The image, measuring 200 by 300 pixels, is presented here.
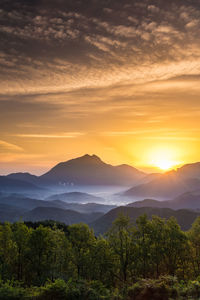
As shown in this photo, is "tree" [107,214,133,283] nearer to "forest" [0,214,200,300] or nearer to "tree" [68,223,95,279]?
"forest" [0,214,200,300]

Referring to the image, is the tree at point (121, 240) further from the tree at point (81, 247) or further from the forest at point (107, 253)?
the tree at point (81, 247)

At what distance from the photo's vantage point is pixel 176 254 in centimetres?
5338

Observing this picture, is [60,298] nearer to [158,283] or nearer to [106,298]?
[106,298]

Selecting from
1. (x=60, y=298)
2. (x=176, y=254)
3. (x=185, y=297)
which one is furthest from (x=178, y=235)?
(x=60, y=298)

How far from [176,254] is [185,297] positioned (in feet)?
99.1

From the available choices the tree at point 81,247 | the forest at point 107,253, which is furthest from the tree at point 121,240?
the tree at point 81,247

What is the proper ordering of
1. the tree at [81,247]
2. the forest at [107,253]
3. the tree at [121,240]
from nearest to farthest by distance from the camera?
the forest at [107,253] → the tree at [121,240] → the tree at [81,247]

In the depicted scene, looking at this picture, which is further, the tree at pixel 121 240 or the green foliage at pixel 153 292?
the tree at pixel 121 240

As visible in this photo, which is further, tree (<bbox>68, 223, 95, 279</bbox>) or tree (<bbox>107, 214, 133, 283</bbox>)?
tree (<bbox>68, 223, 95, 279</bbox>)

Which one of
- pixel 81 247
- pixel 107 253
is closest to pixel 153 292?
pixel 107 253

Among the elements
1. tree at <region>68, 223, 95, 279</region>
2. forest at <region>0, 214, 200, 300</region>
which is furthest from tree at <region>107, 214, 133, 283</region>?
tree at <region>68, 223, 95, 279</region>

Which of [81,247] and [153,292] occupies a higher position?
[153,292]

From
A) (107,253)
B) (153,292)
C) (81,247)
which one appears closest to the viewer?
(153,292)

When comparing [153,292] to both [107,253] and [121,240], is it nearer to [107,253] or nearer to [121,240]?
[121,240]
